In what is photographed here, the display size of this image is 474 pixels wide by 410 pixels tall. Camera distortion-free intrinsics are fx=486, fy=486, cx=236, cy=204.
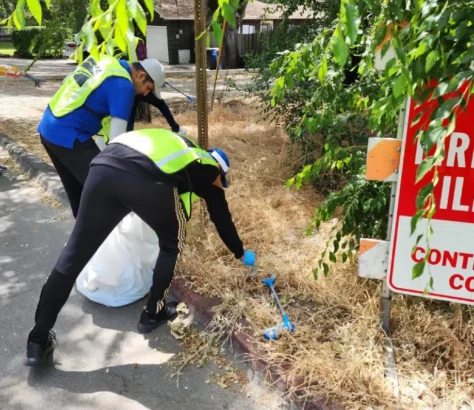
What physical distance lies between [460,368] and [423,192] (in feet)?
4.75

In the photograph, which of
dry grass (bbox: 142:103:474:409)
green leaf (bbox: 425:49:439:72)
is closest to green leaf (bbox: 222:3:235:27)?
green leaf (bbox: 425:49:439:72)

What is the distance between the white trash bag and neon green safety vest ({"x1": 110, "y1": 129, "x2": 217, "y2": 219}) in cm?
73

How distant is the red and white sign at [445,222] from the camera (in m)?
2.12

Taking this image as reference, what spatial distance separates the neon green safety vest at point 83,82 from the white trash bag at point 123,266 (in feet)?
2.77

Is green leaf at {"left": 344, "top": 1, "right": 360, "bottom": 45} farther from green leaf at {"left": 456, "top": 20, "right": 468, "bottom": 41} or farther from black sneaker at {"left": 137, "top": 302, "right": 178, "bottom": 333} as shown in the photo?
black sneaker at {"left": 137, "top": 302, "right": 178, "bottom": 333}

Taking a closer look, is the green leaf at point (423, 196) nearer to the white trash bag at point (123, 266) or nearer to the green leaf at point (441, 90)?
the green leaf at point (441, 90)

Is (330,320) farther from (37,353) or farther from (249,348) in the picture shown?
(37,353)

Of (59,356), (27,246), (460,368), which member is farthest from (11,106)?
(460,368)

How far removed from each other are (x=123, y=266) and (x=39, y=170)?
134 inches

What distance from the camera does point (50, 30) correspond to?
20.1 ft

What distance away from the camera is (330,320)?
2.89 m

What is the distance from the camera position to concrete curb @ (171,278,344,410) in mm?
2385

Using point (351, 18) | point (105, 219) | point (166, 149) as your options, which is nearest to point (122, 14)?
point (351, 18)

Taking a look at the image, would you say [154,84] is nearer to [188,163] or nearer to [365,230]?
[188,163]
